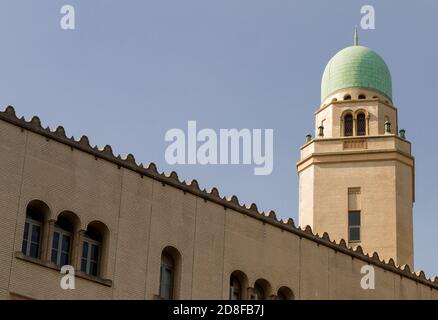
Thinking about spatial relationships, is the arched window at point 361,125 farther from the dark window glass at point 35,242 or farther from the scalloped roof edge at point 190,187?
the dark window glass at point 35,242

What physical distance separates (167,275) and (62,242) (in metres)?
3.34

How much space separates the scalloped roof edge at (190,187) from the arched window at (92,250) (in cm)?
189

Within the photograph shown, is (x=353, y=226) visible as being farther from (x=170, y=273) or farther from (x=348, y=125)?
(x=170, y=273)

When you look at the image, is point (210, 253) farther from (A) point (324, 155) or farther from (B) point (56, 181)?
(A) point (324, 155)

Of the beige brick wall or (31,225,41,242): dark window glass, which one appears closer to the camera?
the beige brick wall

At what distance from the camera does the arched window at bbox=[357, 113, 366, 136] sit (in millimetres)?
43562

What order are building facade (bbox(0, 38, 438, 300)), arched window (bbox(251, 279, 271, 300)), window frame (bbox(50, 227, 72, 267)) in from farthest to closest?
arched window (bbox(251, 279, 271, 300)) < window frame (bbox(50, 227, 72, 267)) < building facade (bbox(0, 38, 438, 300))

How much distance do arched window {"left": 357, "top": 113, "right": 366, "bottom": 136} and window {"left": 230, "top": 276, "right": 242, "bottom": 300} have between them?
13.3 meters

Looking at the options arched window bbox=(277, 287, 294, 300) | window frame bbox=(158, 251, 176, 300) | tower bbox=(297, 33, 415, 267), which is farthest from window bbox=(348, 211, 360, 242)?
window frame bbox=(158, 251, 176, 300)

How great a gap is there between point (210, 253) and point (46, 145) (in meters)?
5.63

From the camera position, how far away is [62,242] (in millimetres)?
28469

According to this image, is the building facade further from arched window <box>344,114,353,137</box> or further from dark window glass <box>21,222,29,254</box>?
arched window <box>344,114,353,137</box>

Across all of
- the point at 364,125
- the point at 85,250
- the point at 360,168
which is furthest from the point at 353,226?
the point at 85,250
